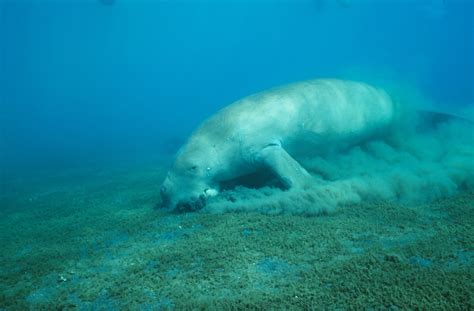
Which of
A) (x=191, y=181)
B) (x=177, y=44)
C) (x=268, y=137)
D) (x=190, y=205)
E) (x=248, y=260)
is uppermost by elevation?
(x=177, y=44)

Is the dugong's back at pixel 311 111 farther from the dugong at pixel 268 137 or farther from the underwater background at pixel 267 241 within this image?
the underwater background at pixel 267 241

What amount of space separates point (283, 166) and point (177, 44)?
187 m

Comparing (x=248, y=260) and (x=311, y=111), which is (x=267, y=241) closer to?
(x=248, y=260)

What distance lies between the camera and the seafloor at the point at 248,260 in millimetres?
3102

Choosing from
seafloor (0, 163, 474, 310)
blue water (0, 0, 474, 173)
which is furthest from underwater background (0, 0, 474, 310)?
blue water (0, 0, 474, 173)

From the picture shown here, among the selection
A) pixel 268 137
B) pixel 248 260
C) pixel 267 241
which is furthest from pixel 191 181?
pixel 248 260

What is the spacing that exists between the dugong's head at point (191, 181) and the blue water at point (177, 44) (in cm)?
3295

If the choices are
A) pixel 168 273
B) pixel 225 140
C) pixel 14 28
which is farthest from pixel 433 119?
pixel 14 28

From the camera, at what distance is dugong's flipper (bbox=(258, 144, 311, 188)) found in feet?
19.8

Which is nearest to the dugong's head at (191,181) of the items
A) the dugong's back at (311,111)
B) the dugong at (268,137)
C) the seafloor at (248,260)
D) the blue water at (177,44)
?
the dugong at (268,137)

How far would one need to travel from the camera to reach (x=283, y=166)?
20.3 feet

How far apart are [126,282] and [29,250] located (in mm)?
2459

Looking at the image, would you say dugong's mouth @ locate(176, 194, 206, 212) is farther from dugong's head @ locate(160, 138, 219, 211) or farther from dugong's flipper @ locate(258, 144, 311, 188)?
dugong's flipper @ locate(258, 144, 311, 188)

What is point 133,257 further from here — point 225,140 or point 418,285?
point 418,285
